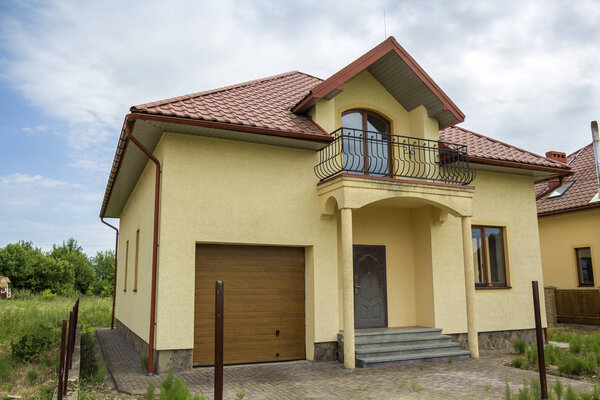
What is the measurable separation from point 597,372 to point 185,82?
31628 mm

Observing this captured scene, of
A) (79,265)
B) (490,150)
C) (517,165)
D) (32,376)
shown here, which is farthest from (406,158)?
(79,265)

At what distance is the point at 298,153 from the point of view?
964cm

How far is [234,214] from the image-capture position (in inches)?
348

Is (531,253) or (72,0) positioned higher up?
(72,0)

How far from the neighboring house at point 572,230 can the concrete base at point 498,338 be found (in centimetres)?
592

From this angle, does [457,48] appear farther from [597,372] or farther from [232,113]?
[597,372]

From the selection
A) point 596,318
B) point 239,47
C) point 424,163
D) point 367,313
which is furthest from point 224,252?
point 596,318

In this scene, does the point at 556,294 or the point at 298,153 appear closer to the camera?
the point at 298,153

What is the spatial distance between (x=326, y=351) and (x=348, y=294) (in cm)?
145

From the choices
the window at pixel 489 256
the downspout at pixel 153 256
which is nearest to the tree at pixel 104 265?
the downspout at pixel 153 256

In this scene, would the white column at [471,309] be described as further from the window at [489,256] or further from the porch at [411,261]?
the window at [489,256]

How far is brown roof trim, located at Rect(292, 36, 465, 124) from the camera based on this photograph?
9562mm

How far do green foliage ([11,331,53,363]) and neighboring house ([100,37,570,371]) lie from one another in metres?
1.87

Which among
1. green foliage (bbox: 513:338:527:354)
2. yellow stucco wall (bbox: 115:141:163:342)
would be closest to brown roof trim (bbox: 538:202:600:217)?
green foliage (bbox: 513:338:527:354)
